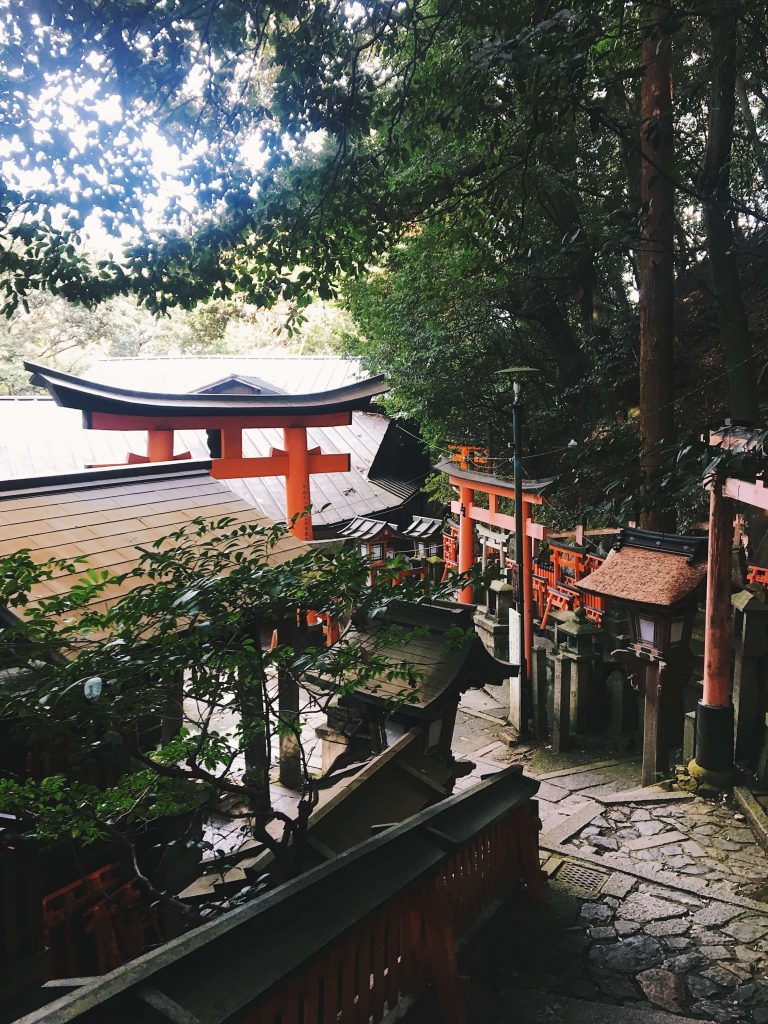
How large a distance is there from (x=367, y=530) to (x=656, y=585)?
33.7 ft

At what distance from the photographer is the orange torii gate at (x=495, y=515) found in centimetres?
1238

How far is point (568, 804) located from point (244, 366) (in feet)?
75.5

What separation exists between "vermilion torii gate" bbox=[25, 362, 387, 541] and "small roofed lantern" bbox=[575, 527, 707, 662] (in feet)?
19.2

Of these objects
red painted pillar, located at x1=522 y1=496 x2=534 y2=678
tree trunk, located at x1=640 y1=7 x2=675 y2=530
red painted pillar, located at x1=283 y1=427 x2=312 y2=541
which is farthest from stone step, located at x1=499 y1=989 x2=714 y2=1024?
red painted pillar, located at x1=283 y1=427 x2=312 y2=541

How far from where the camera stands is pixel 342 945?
2955mm

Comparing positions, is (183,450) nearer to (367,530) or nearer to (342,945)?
(367,530)

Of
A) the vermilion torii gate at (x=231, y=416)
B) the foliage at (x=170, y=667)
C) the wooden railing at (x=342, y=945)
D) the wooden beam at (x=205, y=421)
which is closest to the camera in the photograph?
the wooden railing at (x=342, y=945)

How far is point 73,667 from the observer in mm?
3070

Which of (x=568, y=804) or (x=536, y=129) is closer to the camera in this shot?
(x=536, y=129)

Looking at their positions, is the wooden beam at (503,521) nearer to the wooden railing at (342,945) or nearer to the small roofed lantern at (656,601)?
the small roofed lantern at (656,601)

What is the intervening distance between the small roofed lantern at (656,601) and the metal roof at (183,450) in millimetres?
11580

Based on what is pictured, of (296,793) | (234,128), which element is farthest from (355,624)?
(296,793)

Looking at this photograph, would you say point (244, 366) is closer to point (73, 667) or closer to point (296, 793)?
point (296, 793)

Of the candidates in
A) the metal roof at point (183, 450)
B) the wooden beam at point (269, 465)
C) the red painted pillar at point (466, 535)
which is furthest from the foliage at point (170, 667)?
the metal roof at point (183, 450)
